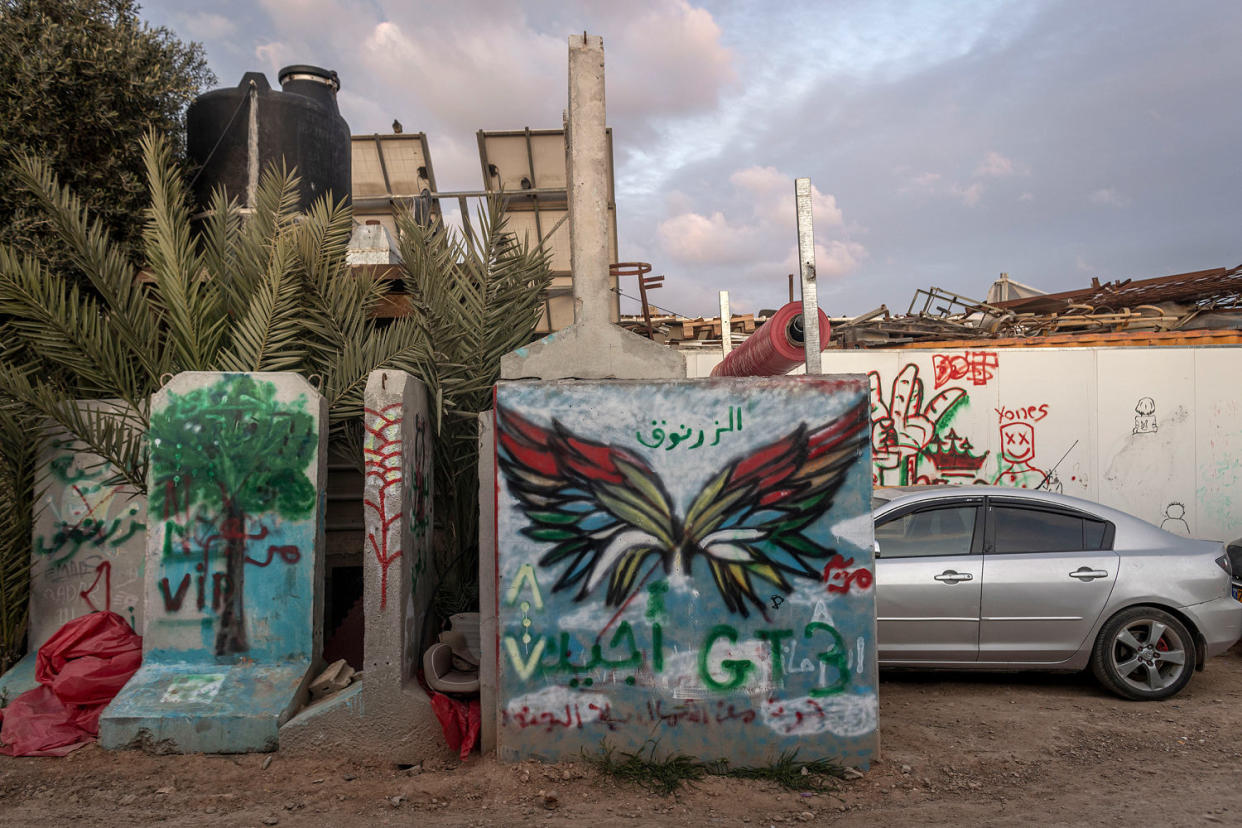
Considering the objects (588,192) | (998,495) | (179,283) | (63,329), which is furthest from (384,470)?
(998,495)

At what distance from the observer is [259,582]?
17.9 ft

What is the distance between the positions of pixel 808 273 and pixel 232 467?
3870mm

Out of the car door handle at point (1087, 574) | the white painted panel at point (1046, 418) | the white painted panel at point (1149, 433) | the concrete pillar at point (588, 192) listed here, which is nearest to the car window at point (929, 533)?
the car door handle at point (1087, 574)

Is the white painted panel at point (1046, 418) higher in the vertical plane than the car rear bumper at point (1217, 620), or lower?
higher

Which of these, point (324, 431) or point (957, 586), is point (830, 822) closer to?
point (957, 586)

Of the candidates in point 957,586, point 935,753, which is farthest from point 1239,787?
point 957,586

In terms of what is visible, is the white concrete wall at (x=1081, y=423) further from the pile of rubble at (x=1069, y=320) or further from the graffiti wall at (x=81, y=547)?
the graffiti wall at (x=81, y=547)

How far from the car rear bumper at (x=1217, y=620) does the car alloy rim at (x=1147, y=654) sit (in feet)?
0.61

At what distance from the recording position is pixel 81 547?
20.5 feet

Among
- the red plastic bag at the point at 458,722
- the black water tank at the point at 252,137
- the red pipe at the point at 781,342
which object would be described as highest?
the black water tank at the point at 252,137

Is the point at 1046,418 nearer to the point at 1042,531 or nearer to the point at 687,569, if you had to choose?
the point at 1042,531

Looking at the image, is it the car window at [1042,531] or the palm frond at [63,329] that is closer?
the palm frond at [63,329]

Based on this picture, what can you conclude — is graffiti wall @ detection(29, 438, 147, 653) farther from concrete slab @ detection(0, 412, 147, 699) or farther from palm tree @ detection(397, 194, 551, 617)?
palm tree @ detection(397, 194, 551, 617)

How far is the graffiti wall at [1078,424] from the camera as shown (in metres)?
10.7
